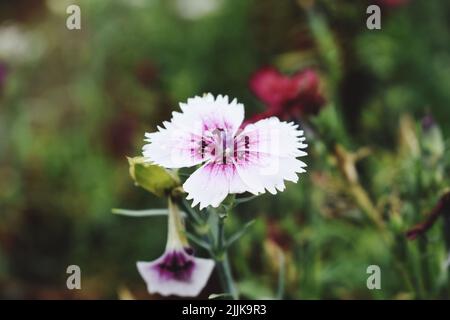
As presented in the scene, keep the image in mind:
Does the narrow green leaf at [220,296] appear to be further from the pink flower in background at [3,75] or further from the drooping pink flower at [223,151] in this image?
the pink flower in background at [3,75]

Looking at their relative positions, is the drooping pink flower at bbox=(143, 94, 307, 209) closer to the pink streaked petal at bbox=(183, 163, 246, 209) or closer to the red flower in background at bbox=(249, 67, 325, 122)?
the pink streaked petal at bbox=(183, 163, 246, 209)

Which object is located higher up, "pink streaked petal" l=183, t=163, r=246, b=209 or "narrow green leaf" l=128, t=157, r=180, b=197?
"narrow green leaf" l=128, t=157, r=180, b=197

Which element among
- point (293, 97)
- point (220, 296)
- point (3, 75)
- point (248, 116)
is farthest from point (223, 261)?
point (3, 75)

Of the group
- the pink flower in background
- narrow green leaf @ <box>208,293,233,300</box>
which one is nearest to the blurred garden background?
the pink flower in background

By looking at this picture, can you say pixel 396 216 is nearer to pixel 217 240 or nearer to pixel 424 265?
pixel 424 265

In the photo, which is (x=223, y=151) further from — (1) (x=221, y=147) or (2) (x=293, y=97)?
(2) (x=293, y=97)
